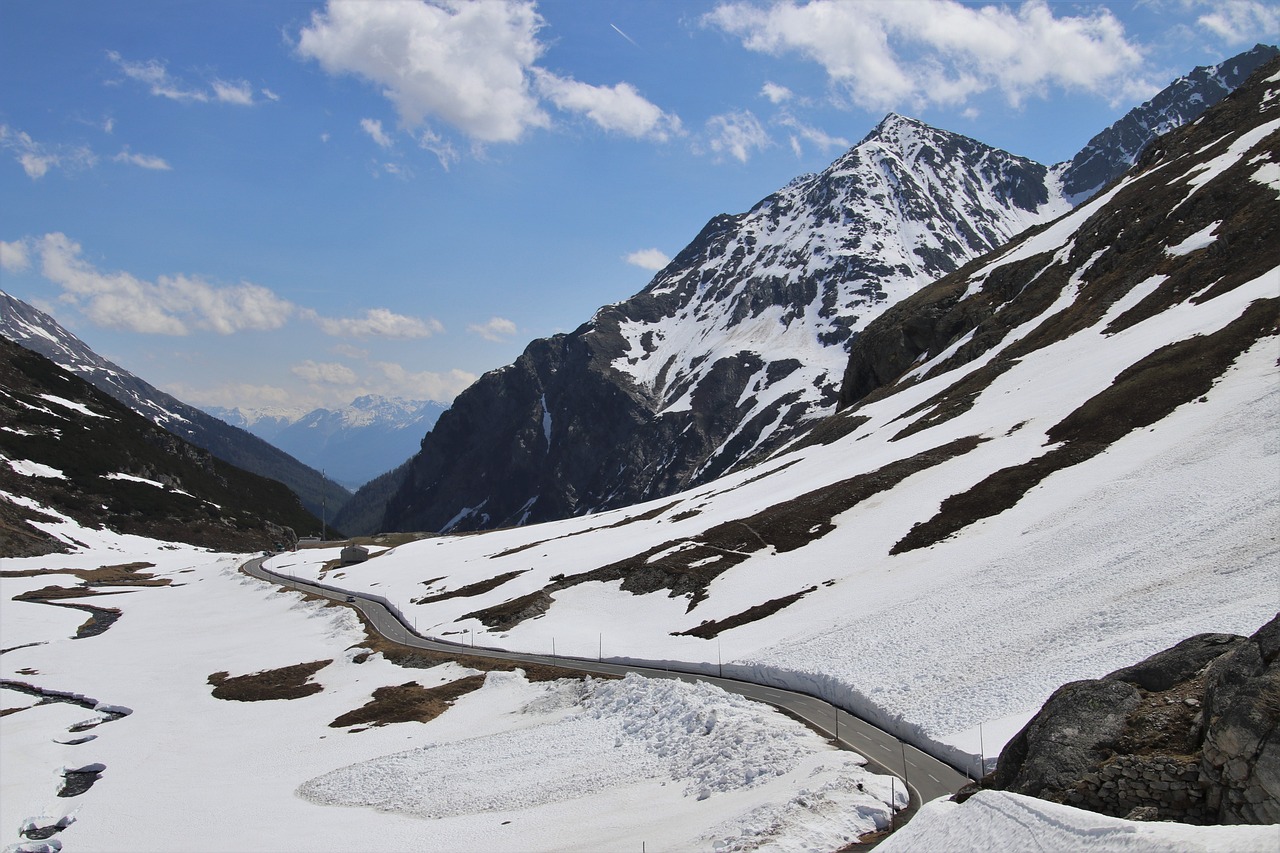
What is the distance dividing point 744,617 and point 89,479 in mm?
162765

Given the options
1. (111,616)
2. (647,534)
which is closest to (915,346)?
(647,534)

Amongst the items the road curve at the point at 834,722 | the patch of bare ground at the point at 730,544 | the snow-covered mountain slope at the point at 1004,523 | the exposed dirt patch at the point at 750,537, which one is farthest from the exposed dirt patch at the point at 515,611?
the road curve at the point at 834,722

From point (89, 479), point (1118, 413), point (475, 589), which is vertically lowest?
point (475, 589)

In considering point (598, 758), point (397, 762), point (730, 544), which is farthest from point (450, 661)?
point (730, 544)

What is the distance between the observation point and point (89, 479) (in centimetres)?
15288

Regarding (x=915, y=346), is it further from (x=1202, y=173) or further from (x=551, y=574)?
(x=551, y=574)

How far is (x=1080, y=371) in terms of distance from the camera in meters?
70.2

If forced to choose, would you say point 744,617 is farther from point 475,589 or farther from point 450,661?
point 475,589

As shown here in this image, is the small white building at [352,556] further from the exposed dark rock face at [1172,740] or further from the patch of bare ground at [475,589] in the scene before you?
the exposed dark rock face at [1172,740]

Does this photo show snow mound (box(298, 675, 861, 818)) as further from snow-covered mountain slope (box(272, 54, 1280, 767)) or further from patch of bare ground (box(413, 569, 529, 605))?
patch of bare ground (box(413, 569, 529, 605))

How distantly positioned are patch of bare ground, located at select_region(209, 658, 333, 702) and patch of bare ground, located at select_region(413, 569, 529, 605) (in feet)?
58.7

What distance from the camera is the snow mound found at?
3019 cm

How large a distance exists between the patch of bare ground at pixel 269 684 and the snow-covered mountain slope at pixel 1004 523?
465 inches

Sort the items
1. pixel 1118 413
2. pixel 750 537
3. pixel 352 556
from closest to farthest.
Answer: pixel 1118 413, pixel 750 537, pixel 352 556
